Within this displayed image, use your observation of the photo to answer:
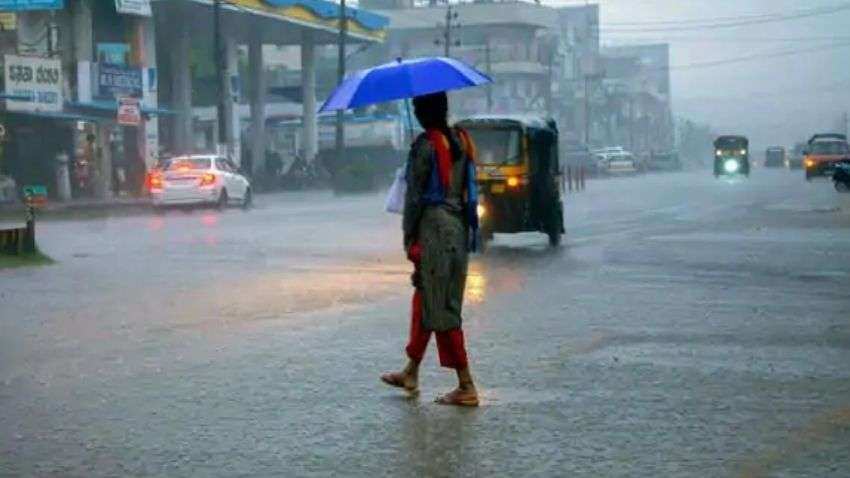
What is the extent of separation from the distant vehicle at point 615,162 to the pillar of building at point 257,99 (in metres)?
28.2

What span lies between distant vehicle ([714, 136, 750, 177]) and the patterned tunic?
71.7 m

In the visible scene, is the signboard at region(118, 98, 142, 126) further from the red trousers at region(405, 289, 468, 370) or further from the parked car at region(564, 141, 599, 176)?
the parked car at region(564, 141, 599, 176)

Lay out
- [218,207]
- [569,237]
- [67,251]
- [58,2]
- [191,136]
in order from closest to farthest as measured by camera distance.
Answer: [67,251] < [569,237] < [218,207] < [58,2] < [191,136]

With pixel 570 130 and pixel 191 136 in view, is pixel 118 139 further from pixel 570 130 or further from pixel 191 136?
pixel 570 130

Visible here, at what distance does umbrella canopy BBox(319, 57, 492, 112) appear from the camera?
26.5 ft

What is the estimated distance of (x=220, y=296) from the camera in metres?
13.8

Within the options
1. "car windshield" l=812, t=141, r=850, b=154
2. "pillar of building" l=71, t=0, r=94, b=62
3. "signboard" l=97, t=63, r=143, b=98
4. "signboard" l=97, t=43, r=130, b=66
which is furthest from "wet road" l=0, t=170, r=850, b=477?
"car windshield" l=812, t=141, r=850, b=154

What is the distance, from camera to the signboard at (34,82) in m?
39.7

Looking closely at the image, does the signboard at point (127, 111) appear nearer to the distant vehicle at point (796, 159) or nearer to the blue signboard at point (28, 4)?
the blue signboard at point (28, 4)

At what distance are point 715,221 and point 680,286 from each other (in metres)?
14.1

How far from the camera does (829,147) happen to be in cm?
6525

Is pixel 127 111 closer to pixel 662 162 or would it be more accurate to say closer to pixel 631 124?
pixel 662 162

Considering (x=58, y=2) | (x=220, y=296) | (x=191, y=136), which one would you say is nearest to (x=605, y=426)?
(x=220, y=296)

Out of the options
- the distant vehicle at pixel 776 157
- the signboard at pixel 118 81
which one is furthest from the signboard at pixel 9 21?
the distant vehicle at pixel 776 157
